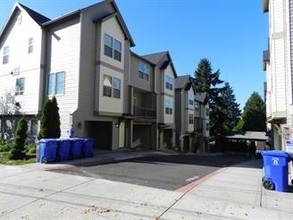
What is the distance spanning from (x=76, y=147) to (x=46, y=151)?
2.35 meters

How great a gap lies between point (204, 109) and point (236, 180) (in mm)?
42740

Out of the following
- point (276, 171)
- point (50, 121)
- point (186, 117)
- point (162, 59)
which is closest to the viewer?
point (276, 171)

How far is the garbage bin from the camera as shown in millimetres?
9016

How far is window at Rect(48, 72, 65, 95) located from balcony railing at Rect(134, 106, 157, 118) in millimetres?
8100

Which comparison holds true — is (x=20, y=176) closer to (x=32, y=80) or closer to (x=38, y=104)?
(x=38, y=104)

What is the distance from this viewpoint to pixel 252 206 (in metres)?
7.28

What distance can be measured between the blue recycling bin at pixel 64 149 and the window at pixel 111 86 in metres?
6.13

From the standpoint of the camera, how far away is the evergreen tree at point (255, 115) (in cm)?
7088

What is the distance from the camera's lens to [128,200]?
7.45 m

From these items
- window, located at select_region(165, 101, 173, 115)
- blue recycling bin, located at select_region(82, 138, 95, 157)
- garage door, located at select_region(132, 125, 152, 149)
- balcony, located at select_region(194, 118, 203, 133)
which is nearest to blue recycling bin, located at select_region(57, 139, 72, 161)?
blue recycling bin, located at select_region(82, 138, 95, 157)

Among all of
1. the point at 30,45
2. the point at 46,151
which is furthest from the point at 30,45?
the point at 46,151

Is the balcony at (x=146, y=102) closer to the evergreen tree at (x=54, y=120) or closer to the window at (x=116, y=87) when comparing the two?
the window at (x=116, y=87)

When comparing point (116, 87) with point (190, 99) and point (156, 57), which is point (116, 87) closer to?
point (156, 57)

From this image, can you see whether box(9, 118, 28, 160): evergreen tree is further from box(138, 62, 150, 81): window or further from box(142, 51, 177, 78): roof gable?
box(142, 51, 177, 78): roof gable
